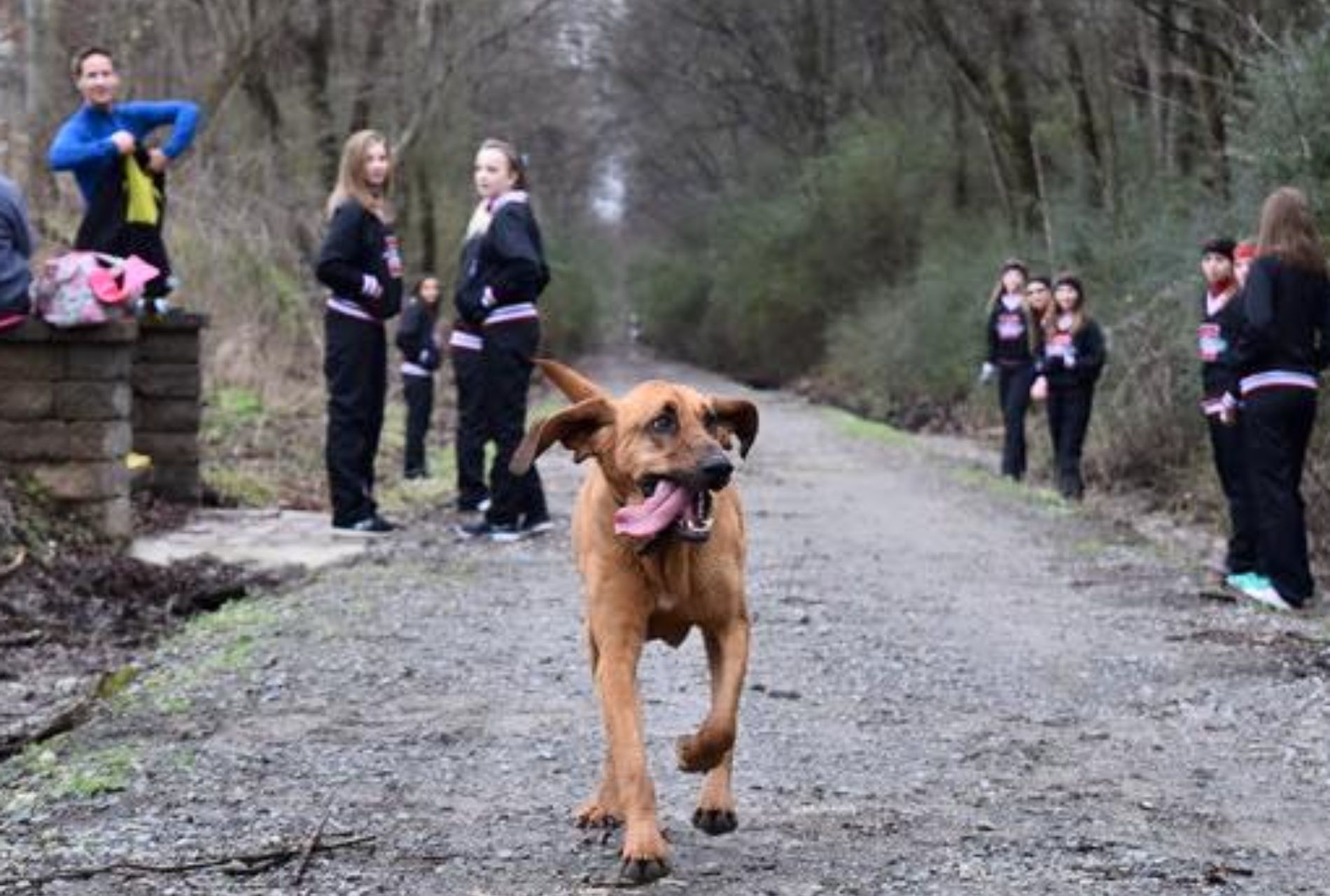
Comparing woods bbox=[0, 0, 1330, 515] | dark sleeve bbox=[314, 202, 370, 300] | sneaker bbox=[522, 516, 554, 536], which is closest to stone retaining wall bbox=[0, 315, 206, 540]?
dark sleeve bbox=[314, 202, 370, 300]

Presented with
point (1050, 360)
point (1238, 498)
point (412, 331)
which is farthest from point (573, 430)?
point (412, 331)

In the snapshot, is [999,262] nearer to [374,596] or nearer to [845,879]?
[374,596]

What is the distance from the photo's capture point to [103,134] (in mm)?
11781

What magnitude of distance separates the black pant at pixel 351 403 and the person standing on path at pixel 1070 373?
24.9 ft

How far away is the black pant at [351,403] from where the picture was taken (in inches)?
471

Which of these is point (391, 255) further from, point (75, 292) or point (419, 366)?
point (419, 366)

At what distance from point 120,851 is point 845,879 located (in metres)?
1.99

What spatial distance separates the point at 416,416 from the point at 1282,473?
365 inches

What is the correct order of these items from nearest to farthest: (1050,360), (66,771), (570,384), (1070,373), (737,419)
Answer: (737,419) < (570,384) < (66,771) < (1070,373) < (1050,360)

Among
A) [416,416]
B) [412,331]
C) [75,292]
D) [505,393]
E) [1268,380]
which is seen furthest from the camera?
[412,331]

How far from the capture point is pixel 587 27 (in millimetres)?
46594

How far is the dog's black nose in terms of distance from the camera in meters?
4.85

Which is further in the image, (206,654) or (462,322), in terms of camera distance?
(462,322)

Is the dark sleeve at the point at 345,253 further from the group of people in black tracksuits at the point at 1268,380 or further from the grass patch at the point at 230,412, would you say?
the group of people in black tracksuits at the point at 1268,380
